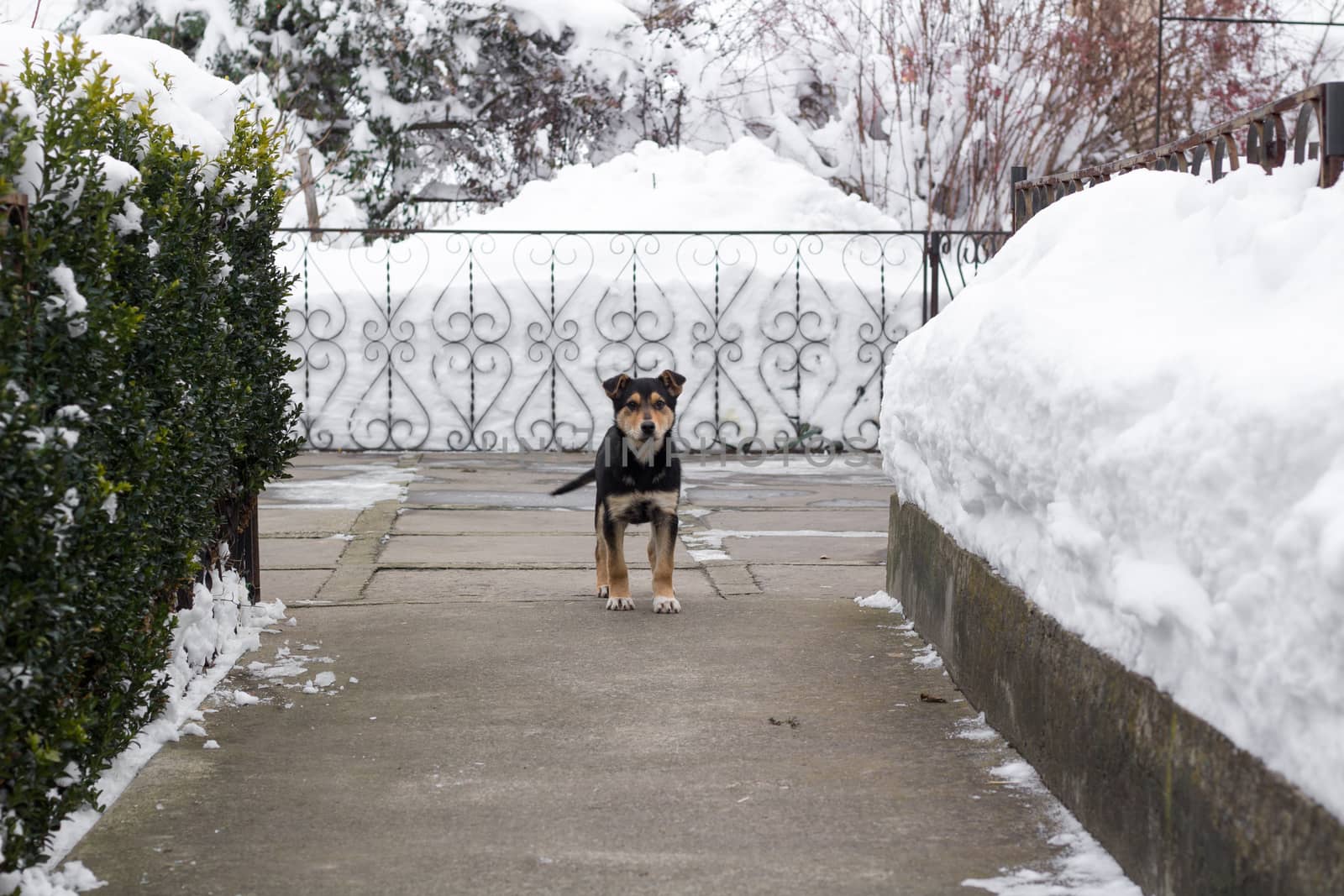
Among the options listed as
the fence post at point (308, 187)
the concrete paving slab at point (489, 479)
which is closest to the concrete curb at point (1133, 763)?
the concrete paving slab at point (489, 479)

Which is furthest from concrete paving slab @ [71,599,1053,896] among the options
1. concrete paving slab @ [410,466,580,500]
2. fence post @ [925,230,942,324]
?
fence post @ [925,230,942,324]

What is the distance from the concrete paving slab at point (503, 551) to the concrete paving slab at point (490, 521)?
235 millimetres

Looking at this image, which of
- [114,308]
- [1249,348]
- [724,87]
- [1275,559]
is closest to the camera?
[1275,559]

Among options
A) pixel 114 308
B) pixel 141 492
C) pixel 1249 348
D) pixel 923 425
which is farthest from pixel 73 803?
pixel 923 425

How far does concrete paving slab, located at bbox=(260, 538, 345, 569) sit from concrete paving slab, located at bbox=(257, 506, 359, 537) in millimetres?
229

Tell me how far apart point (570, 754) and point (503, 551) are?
3775mm

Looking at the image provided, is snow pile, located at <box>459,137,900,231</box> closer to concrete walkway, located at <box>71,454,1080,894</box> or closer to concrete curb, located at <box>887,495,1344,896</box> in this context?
concrete walkway, located at <box>71,454,1080,894</box>

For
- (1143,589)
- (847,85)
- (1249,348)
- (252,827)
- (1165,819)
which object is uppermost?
(847,85)

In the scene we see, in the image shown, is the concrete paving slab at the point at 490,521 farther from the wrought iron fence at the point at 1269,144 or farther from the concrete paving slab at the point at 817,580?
the wrought iron fence at the point at 1269,144

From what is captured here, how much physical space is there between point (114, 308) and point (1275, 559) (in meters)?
2.44

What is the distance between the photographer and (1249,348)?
2600mm

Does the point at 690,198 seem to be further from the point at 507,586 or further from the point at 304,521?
the point at 507,586

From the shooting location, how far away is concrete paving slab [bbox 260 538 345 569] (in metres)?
7.21

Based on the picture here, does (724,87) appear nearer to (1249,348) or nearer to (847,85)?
(847,85)
